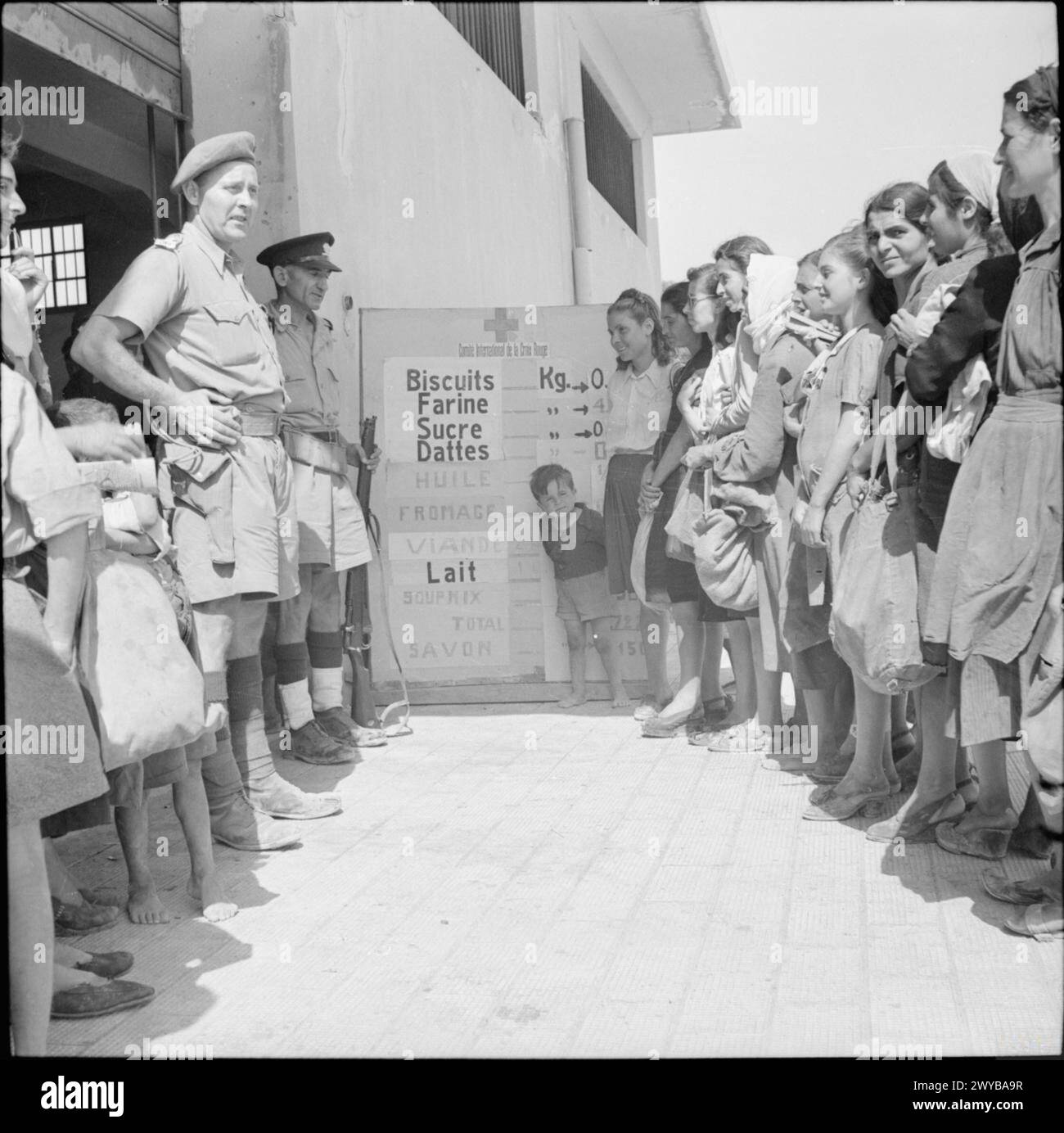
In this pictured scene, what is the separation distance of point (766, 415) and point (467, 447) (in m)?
2.24

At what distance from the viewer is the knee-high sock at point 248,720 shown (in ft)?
14.3

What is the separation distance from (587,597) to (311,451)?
1.76 meters

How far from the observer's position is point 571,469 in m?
6.90

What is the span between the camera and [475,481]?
6.91 metres

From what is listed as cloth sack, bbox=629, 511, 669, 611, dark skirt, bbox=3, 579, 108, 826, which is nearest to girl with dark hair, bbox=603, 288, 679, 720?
cloth sack, bbox=629, 511, 669, 611

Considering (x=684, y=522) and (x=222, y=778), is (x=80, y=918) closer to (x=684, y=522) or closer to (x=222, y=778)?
(x=222, y=778)

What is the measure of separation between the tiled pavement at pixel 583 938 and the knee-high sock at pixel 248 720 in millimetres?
291

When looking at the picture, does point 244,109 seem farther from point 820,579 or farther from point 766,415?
point 820,579

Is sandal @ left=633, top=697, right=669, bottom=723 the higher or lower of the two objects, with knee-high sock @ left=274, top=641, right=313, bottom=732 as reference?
lower

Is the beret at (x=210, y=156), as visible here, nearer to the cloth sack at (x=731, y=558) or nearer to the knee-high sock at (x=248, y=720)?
the knee-high sock at (x=248, y=720)

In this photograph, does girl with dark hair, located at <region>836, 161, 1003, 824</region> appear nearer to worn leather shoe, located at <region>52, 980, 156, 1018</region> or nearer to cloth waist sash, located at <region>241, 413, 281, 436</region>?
cloth waist sash, located at <region>241, 413, 281, 436</region>

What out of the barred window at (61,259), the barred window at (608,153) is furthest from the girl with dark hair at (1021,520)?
the barred window at (608,153)

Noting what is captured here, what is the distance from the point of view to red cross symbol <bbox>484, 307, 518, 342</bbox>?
273 inches

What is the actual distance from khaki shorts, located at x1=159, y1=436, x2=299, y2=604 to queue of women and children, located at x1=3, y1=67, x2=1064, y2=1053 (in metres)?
0.63
